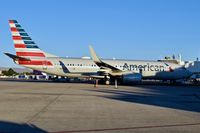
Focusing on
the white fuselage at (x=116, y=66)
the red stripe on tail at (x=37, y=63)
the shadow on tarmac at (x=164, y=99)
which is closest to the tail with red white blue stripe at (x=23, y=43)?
the red stripe on tail at (x=37, y=63)

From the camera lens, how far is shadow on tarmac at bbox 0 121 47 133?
31.6ft

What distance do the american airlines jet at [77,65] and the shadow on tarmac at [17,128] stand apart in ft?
115

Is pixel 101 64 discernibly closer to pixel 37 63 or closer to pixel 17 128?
pixel 37 63

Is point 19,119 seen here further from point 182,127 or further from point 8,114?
point 182,127

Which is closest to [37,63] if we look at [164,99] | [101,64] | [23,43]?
[23,43]

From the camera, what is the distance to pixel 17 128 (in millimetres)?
10086

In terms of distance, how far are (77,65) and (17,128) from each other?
1503 inches

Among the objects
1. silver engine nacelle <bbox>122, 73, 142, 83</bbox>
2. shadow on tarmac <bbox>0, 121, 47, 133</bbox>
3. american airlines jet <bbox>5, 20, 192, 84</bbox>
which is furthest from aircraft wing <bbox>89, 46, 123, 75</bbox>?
shadow on tarmac <bbox>0, 121, 47, 133</bbox>

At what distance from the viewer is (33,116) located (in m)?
12.8

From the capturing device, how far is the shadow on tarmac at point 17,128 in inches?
379

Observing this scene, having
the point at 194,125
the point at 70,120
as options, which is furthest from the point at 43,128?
the point at 194,125

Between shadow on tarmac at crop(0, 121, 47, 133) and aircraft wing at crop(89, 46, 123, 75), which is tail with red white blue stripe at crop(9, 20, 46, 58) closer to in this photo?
aircraft wing at crop(89, 46, 123, 75)

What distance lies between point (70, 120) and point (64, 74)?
3666 centimetres

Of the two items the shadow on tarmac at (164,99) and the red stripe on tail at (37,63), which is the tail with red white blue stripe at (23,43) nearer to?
the red stripe on tail at (37,63)
